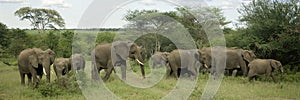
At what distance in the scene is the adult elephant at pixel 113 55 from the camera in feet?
56.1

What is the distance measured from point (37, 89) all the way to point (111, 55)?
459 cm

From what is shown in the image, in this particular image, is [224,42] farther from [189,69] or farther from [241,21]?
[189,69]

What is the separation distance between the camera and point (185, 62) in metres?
19.0

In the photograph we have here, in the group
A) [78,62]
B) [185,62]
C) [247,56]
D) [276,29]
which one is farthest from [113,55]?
[276,29]

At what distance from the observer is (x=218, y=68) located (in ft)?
67.2

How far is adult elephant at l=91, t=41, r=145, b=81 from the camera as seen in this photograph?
17.1 metres

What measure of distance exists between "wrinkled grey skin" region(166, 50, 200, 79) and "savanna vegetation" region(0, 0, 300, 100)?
1.90 feet

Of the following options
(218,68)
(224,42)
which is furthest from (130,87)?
(224,42)

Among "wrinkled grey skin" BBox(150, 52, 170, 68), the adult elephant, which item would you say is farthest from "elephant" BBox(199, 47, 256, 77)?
the adult elephant

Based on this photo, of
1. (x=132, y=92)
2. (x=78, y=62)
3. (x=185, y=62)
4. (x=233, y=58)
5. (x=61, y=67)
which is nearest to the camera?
(x=132, y=92)

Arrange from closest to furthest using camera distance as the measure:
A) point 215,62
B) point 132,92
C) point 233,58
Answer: point 132,92 → point 233,58 → point 215,62

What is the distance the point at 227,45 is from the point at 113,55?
1086 cm

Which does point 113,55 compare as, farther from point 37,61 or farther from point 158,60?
point 158,60

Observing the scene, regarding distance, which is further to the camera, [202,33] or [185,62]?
[202,33]
